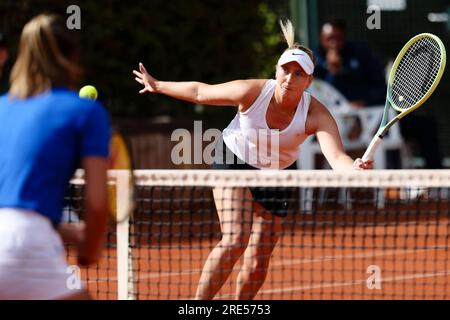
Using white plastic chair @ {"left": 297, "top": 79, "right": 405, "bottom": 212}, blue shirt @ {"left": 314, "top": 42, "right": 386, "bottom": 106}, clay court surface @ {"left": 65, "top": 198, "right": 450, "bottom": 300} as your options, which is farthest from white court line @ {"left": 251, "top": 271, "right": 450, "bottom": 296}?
blue shirt @ {"left": 314, "top": 42, "right": 386, "bottom": 106}

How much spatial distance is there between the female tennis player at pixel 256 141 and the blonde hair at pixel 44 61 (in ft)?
7.23

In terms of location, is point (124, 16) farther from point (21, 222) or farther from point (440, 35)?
point (21, 222)

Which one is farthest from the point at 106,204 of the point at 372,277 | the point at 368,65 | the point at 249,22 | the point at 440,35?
the point at 440,35

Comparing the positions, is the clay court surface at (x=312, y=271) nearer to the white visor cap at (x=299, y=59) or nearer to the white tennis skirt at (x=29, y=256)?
A: the white visor cap at (x=299, y=59)

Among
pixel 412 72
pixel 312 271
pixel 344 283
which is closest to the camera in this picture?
pixel 412 72

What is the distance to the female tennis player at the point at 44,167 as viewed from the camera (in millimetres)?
2717

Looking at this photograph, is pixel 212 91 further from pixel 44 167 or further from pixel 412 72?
pixel 44 167

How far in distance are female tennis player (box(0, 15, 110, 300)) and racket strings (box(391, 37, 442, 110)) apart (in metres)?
2.86

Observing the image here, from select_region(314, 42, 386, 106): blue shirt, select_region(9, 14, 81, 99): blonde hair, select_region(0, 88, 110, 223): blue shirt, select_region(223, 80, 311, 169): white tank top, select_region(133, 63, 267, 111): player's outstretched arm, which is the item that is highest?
select_region(314, 42, 386, 106): blue shirt

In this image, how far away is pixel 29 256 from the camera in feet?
8.95

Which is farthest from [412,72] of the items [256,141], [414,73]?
[256,141]

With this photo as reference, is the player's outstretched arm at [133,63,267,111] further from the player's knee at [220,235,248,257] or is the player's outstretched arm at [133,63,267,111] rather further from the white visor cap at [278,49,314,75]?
the player's knee at [220,235,248,257]

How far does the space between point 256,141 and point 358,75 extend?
6133 mm

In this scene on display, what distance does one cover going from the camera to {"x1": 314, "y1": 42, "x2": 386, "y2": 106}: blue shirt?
36.0 ft
